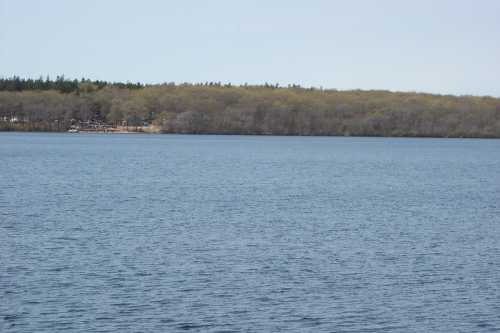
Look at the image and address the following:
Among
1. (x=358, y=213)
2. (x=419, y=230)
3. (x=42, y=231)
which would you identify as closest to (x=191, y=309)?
(x=42, y=231)

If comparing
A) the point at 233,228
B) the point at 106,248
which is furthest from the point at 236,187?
the point at 106,248

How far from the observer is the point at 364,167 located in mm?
89000

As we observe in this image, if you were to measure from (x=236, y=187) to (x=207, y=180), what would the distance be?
7.23 metres

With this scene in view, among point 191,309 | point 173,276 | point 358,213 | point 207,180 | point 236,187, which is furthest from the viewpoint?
point 207,180

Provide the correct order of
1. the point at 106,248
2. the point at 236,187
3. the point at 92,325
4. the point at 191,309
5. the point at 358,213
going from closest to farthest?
the point at 92,325 < the point at 191,309 < the point at 106,248 < the point at 358,213 < the point at 236,187

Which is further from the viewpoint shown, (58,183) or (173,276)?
(58,183)

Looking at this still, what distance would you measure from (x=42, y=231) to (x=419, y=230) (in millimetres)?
15259

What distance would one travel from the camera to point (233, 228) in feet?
115

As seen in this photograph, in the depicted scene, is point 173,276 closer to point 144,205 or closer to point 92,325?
point 92,325

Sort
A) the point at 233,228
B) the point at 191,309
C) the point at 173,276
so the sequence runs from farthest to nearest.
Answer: the point at 233,228, the point at 173,276, the point at 191,309

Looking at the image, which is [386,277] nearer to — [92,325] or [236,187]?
[92,325]

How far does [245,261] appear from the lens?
27203mm

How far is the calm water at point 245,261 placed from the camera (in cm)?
2052

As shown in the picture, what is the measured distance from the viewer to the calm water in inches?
808
